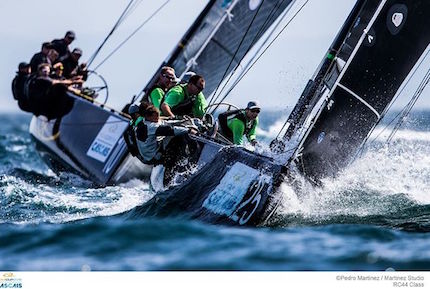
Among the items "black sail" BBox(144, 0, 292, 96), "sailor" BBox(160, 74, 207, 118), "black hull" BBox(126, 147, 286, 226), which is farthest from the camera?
"black sail" BBox(144, 0, 292, 96)

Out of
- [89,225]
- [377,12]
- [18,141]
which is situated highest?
[377,12]

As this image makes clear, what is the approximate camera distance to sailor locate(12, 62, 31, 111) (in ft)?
32.2

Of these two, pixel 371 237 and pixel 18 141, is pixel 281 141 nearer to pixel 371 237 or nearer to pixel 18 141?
pixel 371 237

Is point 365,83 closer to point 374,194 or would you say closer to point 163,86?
point 374,194

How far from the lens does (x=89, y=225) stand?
4617mm

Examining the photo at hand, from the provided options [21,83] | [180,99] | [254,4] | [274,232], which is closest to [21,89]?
[21,83]

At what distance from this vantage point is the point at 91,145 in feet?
30.5

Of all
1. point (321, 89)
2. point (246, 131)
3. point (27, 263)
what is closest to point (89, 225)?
point (27, 263)

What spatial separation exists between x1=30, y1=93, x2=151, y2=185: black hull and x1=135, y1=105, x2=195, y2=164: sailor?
234 centimetres

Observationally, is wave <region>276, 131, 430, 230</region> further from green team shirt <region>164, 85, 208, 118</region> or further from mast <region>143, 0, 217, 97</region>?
mast <region>143, 0, 217, 97</region>

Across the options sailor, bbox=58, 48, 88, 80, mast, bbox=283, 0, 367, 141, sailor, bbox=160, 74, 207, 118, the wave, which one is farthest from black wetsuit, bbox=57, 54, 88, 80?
mast, bbox=283, 0, 367, 141

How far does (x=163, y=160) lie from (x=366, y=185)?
1580 millimetres

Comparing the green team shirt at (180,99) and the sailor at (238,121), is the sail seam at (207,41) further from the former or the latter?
the sailor at (238,121)

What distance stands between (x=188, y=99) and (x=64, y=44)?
156 inches
